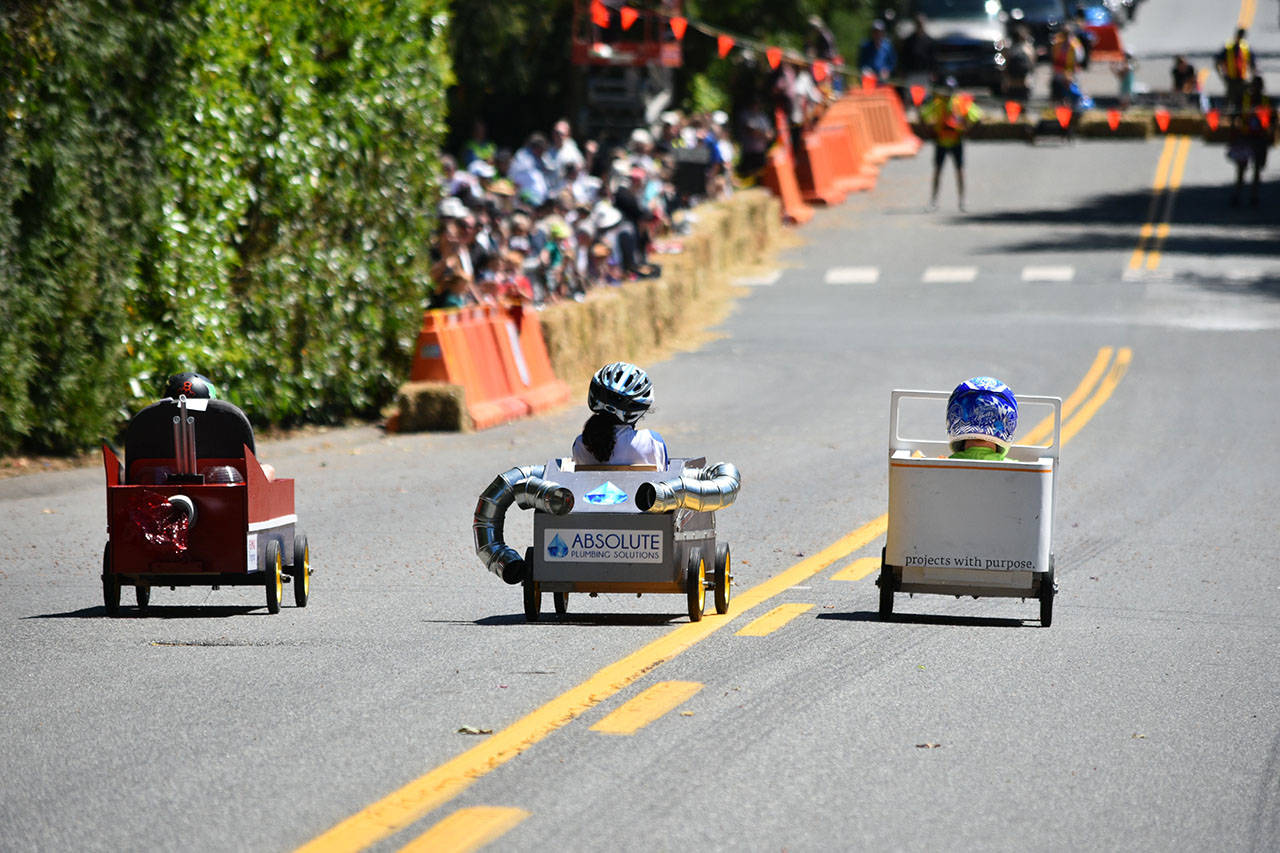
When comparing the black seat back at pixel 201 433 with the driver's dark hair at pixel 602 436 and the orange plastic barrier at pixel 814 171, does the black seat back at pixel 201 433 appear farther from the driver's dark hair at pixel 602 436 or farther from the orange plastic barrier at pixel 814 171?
the orange plastic barrier at pixel 814 171

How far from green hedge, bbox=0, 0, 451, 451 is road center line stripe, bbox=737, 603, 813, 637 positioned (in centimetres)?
745

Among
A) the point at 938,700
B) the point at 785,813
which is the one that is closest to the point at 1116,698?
the point at 938,700

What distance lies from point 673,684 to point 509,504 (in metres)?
1.67

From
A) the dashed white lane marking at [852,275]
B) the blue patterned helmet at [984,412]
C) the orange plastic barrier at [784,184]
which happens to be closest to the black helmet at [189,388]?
the blue patterned helmet at [984,412]

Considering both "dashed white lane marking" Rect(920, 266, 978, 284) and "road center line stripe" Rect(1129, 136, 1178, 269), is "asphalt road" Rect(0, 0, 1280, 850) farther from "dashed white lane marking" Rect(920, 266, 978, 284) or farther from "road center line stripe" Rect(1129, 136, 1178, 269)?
"road center line stripe" Rect(1129, 136, 1178, 269)

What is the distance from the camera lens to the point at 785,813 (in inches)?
226

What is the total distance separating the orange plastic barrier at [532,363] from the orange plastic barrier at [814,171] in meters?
19.2

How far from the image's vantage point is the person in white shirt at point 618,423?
8836 mm

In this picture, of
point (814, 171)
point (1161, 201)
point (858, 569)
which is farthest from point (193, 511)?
point (1161, 201)

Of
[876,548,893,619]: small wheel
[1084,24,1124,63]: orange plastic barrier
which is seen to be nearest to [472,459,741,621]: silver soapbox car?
[876,548,893,619]: small wheel

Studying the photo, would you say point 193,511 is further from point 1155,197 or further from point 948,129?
point 1155,197

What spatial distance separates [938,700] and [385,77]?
12363 mm

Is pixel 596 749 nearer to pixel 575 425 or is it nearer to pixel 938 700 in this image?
pixel 938 700

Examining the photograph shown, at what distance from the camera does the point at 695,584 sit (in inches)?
343
